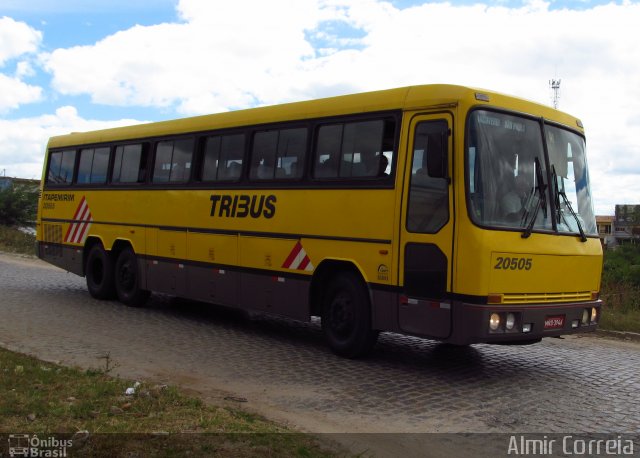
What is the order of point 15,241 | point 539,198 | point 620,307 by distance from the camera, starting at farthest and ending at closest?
1. point 15,241
2. point 620,307
3. point 539,198

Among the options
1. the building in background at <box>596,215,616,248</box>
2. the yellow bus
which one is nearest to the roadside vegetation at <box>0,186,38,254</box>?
the yellow bus

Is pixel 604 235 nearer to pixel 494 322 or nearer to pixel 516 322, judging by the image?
pixel 516 322

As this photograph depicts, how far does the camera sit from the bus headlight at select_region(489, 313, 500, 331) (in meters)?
7.40

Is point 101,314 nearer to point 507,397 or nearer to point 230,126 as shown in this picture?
point 230,126

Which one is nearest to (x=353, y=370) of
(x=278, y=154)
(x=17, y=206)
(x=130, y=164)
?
(x=278, y=154)

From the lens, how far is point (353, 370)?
8.30 meters

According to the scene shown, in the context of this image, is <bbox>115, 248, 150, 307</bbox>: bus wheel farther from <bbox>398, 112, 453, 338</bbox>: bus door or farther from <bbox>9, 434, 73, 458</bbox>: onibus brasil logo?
<bbox>9, 434, 73, 458</bbox>: onibus brasil logo

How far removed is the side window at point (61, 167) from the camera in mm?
15611

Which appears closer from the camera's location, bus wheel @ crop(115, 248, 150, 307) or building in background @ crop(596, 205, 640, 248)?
bus wheel @ crop(115, 248, 150, 307)

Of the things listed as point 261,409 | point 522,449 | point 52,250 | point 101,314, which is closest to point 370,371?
point 261,409

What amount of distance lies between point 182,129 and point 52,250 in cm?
575

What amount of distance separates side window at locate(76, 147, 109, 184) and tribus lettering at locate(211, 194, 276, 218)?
4.22 metres

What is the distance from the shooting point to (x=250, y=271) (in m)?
10.5

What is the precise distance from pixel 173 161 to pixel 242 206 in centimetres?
250
